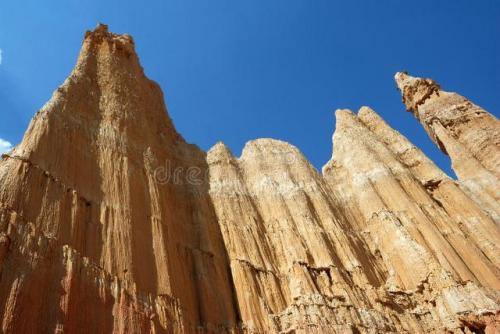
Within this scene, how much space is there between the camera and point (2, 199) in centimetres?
1160

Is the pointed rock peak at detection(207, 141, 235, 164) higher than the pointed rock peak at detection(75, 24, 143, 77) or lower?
lower

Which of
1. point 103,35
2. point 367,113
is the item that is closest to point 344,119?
point 367,113

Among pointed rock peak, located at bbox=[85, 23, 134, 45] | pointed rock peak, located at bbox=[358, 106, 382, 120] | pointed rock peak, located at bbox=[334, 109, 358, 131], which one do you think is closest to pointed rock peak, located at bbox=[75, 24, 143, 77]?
pointed rock peak, located at bbox=[85, 23, 134, 45]

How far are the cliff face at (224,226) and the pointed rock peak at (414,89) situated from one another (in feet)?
5.73

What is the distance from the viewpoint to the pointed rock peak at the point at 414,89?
1264 inches

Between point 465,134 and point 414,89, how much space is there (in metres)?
6.63

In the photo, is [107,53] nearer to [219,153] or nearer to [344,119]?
[219,153]

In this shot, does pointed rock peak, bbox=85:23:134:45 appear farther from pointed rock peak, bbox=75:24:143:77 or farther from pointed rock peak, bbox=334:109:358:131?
pointed rock peak, bbox=334:109:358:131

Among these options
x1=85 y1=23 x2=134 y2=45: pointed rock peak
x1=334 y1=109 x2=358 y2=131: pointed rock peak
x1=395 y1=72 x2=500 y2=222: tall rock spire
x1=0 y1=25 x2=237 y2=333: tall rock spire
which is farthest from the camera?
x1=334 y1=109 x2=358 y2=131: pointed rock peak

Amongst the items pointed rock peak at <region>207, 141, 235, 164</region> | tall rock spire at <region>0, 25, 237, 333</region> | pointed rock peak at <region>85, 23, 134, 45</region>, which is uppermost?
pointed rock peak at <region>85, 23, 134, 45</region>

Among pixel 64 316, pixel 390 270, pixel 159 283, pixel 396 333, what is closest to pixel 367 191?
pixel 390 270

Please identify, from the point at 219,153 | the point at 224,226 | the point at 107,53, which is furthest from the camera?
the point at 219,153

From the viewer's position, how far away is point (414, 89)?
32906mm

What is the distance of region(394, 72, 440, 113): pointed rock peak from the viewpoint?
105 ft
